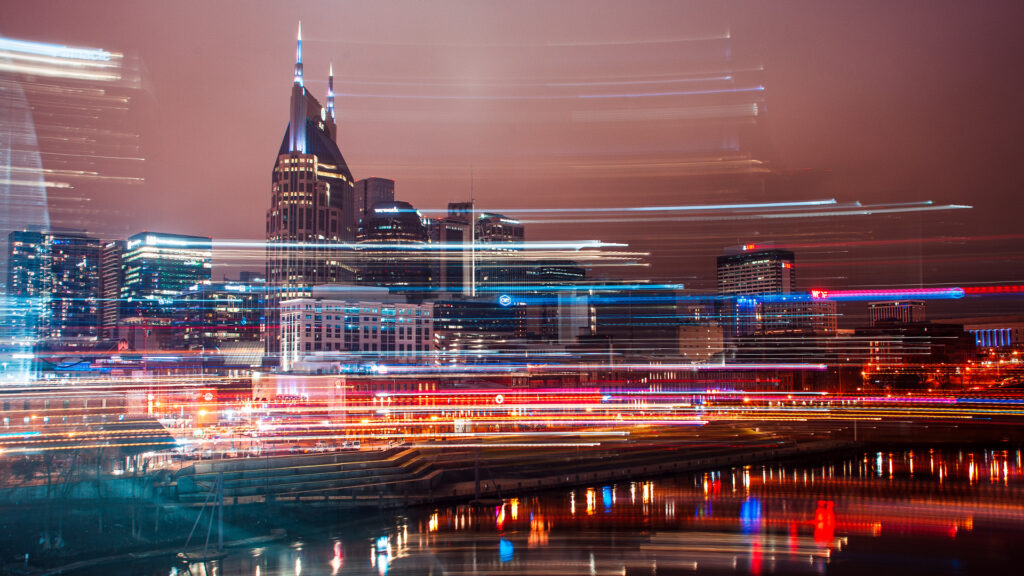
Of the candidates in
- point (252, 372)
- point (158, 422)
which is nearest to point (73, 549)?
point (158, 422)

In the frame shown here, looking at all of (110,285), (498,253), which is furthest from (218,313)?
(498,253)

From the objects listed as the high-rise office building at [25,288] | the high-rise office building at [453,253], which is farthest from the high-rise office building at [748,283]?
the high-rise office building at [25,288]

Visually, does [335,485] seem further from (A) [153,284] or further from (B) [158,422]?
(A) [153,284]

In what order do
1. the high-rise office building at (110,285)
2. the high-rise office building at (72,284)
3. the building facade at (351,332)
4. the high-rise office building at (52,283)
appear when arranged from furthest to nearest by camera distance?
the building facade at (351,332) → the high-rise office building at (110,285) → the high-rise office building at (72,284) → the high-rise office building at (52,283)

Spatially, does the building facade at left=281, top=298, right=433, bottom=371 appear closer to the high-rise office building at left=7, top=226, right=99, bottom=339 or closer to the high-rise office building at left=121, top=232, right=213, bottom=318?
the high-rise office building at left=121, top=232, right=213, bottom=318

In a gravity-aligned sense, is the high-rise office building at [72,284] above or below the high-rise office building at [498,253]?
below

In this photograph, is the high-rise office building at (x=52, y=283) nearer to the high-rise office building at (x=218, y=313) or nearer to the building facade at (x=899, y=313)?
the high-rise office building at (x=218, y=313)

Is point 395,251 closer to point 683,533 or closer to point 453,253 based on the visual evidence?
point 453,253
